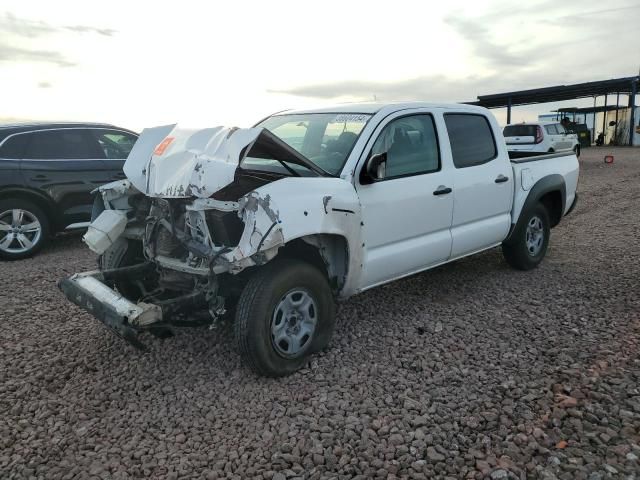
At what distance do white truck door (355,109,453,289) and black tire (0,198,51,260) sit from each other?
503 centimetres

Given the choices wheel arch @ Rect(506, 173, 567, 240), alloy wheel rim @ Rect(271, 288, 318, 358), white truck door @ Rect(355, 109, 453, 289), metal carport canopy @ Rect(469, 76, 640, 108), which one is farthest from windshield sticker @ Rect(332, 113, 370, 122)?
metal carport canopy @ Rect(469, 76, 640, 108)

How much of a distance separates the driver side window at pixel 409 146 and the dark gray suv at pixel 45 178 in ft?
15.5

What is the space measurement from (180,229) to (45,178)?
4246mm

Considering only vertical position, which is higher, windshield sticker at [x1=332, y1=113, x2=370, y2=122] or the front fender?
windshield sticker at [x1=332, y1=113, x2=370, y2=122]

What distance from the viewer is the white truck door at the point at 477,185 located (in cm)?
495

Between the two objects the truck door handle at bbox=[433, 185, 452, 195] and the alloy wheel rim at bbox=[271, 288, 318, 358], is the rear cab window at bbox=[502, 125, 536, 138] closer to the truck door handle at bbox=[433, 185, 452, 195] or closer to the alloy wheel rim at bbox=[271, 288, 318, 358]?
the truck door handle at bbox=[433, 185, 452, 195]

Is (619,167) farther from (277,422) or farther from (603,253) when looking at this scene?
(277,422)

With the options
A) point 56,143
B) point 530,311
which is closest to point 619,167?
point 530,311

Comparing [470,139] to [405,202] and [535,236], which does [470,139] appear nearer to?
[405,202]

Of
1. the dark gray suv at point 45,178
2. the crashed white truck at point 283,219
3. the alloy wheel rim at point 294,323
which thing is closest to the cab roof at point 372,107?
the crashed white truck at point 283,219

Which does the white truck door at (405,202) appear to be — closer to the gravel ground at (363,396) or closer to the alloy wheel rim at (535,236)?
the gravel ground at (363,396)

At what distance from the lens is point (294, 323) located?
375 centimetres

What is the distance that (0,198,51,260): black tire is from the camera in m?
6.87

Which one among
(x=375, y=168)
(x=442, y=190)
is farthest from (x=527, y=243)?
(x=375, y=168)
